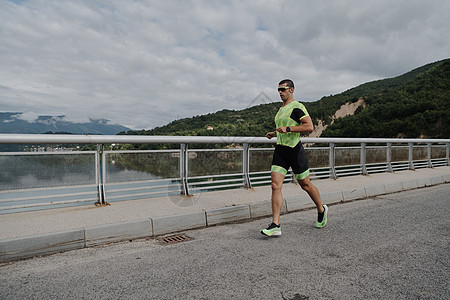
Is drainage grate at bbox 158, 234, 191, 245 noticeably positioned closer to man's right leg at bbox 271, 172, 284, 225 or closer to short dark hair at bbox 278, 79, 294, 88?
man's right leg at bbox 271, 172, 284, 225

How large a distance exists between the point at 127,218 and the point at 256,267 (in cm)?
231

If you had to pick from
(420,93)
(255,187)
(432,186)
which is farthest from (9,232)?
(420,93)

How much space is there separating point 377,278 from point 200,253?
183 cm

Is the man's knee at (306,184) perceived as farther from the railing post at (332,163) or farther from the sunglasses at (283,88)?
the railing post at (332,163)

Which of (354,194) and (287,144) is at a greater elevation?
(287,144)

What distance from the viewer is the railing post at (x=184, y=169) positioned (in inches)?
263

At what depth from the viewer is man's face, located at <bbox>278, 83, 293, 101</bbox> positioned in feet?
14.5

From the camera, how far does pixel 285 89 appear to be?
14.5 feet

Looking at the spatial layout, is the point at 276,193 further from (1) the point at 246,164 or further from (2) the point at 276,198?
(1) the point at 246,164

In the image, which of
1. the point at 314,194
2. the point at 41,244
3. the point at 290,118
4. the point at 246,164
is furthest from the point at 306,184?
the point at 41,244

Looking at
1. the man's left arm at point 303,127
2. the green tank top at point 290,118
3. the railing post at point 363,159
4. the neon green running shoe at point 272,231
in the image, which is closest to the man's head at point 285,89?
the green tank top at point 290,118

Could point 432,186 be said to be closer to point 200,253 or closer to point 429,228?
point 429,228

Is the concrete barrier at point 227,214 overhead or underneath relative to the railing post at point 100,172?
underneath

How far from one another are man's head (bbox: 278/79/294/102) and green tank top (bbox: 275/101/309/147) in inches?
4.8
